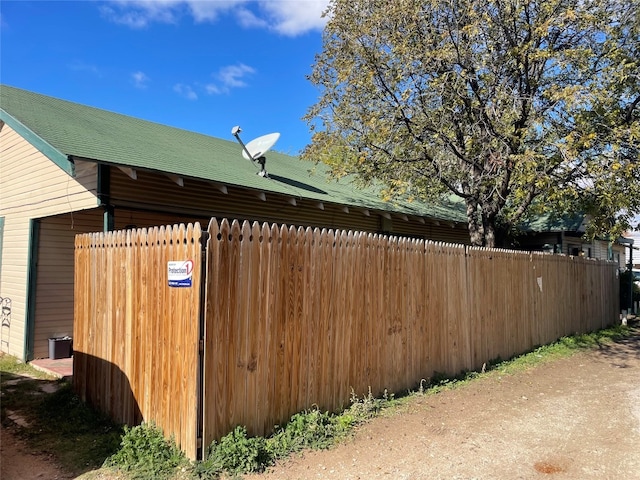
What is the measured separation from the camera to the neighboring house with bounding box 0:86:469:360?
6938 millimetres

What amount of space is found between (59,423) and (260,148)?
264 inches

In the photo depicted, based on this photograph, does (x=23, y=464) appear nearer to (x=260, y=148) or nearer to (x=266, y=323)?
(x=266, y=323)

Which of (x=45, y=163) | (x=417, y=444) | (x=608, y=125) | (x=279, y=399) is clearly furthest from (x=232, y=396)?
(x=608, y=125)

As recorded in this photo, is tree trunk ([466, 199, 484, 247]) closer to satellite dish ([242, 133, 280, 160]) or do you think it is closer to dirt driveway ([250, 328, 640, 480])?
dirt driveway ([250, 328, 640, 480])

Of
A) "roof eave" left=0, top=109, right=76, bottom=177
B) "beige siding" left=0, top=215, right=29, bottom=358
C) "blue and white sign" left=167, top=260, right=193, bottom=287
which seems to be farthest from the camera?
"beige siding" left=0, top=215, right=29, bottom=358

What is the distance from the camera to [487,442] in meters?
4.58

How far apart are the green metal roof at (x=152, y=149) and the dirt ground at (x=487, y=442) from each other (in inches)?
154

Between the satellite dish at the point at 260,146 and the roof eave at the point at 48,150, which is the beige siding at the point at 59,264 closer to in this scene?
the roof eave at the point at 48,150

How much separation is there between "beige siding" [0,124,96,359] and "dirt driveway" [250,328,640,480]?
215 inches

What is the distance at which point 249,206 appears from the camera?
29.3ft

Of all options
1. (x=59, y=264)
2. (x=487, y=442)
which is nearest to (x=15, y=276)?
(x=59, y=264)

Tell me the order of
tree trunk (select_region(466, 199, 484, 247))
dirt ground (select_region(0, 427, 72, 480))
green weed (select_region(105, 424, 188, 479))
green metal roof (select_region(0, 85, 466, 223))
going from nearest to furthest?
green weed (select_region(105, 424, 188, 479)) → dirt ground (select_region(0, 427, 72, 480)) → green metal roof (select_region(0, 85, 466, 223)) → tree trunk (select_region(466, 199, 484, 247))


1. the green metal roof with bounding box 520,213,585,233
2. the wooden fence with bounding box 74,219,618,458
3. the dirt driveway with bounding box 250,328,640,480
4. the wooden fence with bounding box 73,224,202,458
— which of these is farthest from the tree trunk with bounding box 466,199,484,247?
the wooden fence with bounding box 73,224,202,458

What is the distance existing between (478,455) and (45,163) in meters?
8.41
